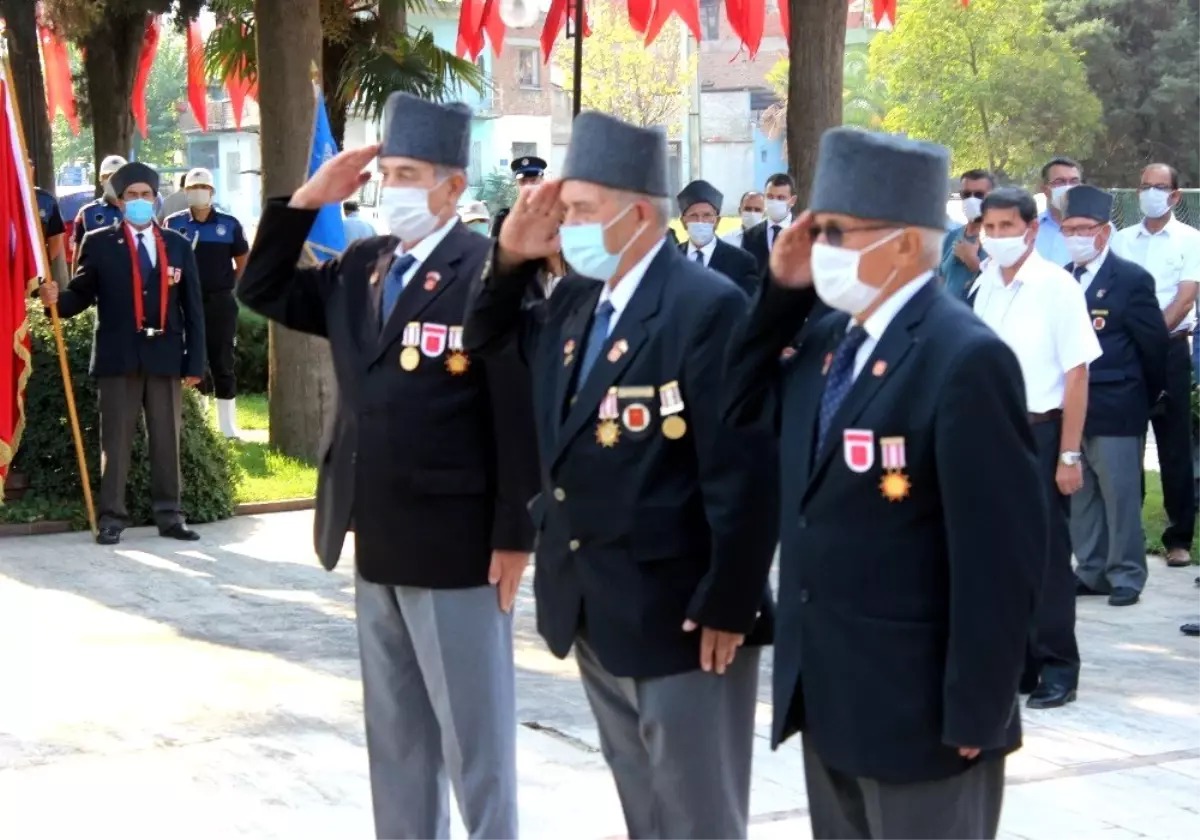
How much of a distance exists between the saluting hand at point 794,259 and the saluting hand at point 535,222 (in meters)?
0.76

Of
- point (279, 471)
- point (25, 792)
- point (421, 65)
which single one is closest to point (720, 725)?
point (25, 792)

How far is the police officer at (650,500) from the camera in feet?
13.5

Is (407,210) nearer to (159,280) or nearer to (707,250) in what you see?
(159,280)

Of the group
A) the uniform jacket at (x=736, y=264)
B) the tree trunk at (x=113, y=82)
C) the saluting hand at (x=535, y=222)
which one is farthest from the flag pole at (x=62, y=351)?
the tree trunk at (x=113, y=82)

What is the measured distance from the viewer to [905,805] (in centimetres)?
359

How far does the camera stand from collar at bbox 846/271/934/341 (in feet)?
12.0

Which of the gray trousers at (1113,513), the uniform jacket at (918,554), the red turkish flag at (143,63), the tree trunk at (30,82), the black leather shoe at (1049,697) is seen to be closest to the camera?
the uniform jacket at (918,554)

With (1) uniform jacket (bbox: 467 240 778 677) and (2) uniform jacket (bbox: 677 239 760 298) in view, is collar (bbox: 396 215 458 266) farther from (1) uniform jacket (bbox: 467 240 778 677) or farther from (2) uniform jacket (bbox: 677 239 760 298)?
(2) uniform jacket (bbox: 677 239 760 298)

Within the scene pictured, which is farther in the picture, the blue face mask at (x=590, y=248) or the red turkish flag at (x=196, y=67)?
the red turkish flag at (x=196, y=67)

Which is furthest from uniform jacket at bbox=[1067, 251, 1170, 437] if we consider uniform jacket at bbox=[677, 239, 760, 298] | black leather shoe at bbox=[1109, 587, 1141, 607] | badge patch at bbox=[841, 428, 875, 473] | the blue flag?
badge patch at bbox=[841, 428, 875, 473]

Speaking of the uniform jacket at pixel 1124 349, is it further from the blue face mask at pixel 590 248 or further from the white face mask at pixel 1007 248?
the blue face mask at pixel 590 248

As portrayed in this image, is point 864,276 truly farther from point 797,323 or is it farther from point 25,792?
point 25,792

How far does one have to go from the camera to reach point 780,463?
3.90 metres

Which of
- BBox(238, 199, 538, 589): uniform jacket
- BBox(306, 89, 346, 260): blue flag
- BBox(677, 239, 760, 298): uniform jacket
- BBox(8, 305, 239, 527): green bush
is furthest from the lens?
BBox(677, 239, 760, 298): uniform jacket
